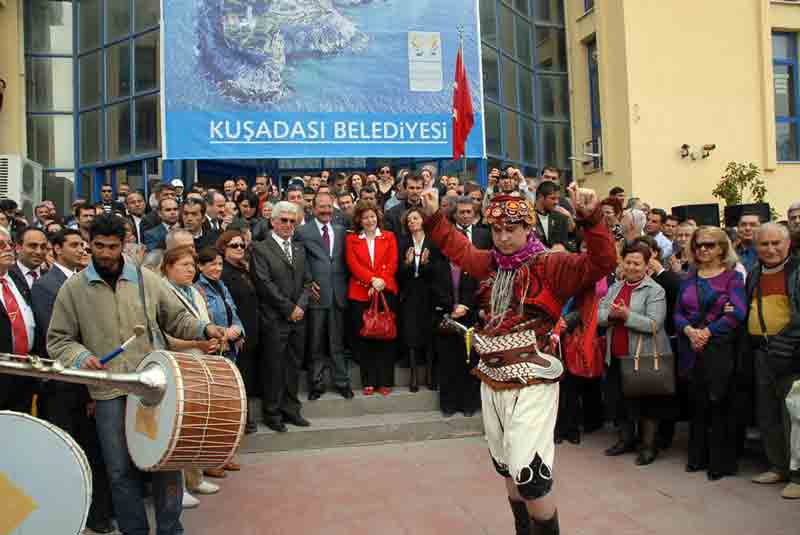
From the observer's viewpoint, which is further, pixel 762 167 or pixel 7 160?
pixel 762 167

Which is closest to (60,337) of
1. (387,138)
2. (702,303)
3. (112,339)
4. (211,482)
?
(112,339)

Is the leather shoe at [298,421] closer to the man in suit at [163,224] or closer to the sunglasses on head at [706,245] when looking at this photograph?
the man in suit at [163,224]

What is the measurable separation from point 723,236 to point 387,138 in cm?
864

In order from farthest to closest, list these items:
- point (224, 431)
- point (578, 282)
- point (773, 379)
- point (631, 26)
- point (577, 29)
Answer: point (577, 29), point (631, 26), point (773, 379), point (224, 431), point (578, 282)

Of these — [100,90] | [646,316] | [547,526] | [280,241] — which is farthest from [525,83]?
[547,526]

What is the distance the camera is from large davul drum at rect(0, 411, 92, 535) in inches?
124

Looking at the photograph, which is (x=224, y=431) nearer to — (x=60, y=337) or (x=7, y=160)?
(x=60, y=337)

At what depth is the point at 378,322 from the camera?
23.8 feet

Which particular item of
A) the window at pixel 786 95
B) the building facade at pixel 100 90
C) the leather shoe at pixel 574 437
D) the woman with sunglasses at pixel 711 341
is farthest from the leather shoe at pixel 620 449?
the window at pixel 786 95

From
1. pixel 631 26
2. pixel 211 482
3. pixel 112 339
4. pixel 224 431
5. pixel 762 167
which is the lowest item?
pixel 211 482

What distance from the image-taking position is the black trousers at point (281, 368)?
692cm

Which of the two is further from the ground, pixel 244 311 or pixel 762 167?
pixel 762 167

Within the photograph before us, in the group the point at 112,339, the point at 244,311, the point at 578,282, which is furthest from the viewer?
the point at 244,311

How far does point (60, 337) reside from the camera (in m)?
4.32
